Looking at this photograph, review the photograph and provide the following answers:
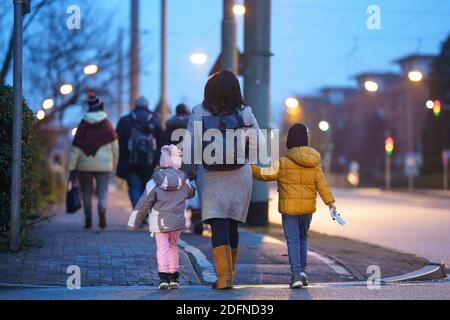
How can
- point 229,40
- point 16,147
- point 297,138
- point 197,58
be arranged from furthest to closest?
point 197,58, point 229,40, point 16,147, point 297,138

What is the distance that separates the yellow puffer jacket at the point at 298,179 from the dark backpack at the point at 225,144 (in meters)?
0.47

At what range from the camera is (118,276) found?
7777mm

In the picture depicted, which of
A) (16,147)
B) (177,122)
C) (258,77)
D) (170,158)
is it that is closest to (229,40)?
(258,77)

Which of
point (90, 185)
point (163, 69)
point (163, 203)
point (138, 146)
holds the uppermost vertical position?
point (163, 69)

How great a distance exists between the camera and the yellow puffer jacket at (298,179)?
745 cm

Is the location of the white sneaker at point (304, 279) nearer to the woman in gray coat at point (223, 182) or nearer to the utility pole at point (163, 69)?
the woman in gray coat at point (223, 182)

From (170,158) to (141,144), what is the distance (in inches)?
190

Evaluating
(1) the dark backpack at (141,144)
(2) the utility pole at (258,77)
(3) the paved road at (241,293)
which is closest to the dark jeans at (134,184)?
(1) the dark backpack at (141,144)

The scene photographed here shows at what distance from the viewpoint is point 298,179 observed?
24.6 ft

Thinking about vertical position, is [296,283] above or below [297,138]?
below

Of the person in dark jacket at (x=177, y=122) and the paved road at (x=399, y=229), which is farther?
the paved road at (x=399, y=229)

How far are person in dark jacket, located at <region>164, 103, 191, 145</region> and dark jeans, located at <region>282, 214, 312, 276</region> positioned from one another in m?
4.05

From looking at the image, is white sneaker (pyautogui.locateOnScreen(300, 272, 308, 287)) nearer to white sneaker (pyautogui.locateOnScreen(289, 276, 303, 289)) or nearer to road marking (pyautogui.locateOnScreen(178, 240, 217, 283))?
white sneaker (pyautogui.locateOnScreen(289, 276, 303, 289))

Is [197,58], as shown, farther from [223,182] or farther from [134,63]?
[223,182]
